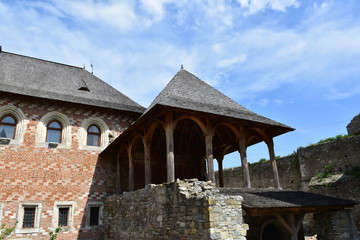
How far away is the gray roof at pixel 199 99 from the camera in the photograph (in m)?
8.66

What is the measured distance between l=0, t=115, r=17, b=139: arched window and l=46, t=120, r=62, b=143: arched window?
123 centimetres

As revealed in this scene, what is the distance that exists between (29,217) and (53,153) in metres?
2.48

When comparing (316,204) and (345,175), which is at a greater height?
(345,175)

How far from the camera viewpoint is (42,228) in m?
10.6

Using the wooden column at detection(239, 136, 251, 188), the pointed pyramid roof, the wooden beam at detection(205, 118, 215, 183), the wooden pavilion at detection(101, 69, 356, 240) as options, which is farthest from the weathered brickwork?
the wooden column at detection(239, 136, 251, 188)

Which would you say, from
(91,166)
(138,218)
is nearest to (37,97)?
(91,166)

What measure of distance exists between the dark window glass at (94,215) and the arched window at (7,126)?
4.25 metres

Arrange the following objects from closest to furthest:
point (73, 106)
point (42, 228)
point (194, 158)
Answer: point (42, 228) < point (73, 106) < point (194, 158)

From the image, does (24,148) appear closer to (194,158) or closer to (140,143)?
(140,143)

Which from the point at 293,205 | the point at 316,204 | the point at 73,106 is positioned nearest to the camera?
the point at 293,205

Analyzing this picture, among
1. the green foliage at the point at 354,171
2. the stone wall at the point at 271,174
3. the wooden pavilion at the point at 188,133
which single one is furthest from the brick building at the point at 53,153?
the green foliage at the point at 354,171

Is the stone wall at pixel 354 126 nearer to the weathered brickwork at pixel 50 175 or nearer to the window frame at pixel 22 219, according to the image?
the weathered brickwork at pixel 50 175

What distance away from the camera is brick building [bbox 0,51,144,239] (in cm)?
1059

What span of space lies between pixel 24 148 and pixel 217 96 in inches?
302
